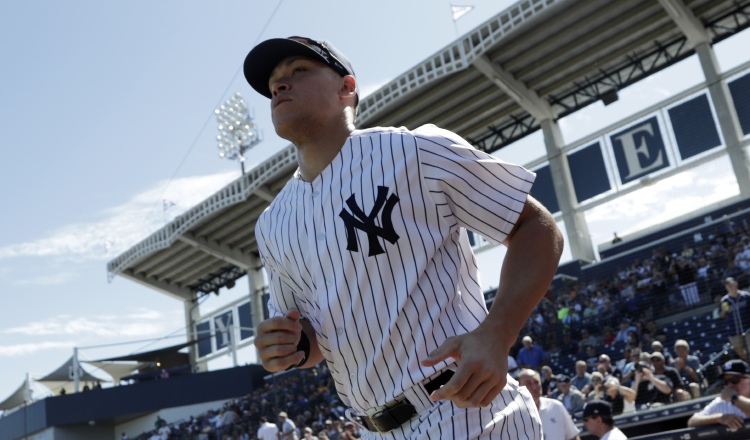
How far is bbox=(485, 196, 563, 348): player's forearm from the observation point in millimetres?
1615

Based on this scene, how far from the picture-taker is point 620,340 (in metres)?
15.0

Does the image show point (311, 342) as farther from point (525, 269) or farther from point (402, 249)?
point (525, 269)

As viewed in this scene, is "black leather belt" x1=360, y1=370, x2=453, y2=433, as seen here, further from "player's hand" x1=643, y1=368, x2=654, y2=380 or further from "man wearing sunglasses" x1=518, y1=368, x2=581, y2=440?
"player's hand" x1=643, y1=368, x2=654, y2=380

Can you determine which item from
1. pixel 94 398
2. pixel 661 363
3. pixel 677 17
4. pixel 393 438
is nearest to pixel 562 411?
pixel 661 363

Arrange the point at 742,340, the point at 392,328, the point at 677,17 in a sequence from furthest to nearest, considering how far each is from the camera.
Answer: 1. the point at 677,17
2. the point at 742,340
3. the point at 392,328

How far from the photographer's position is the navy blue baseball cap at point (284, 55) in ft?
6.79

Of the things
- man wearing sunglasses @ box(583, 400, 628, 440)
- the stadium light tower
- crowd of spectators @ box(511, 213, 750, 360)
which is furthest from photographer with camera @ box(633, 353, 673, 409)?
the stadium light tower

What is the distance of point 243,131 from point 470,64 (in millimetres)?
13374

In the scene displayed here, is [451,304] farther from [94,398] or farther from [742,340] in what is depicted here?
[94,398]

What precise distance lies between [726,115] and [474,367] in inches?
836

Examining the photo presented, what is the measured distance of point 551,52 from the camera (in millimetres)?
21734

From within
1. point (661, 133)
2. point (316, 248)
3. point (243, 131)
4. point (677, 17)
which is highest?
point (243, 131)

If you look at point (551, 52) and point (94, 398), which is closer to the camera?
point (551, 52)

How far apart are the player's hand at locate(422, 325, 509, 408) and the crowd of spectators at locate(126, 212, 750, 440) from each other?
7.93 meters
